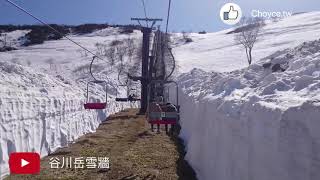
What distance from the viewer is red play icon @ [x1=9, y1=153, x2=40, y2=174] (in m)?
10.5

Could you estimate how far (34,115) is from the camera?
44.6 feet

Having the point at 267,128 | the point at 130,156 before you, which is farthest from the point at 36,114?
the point at 267,128

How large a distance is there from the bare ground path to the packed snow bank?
89 cm

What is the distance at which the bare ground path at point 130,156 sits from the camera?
1105 cm

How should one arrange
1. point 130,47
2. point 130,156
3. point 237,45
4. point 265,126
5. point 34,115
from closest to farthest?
point 265,126
point 34,115
point 130,156
point 237,45
point 130,47

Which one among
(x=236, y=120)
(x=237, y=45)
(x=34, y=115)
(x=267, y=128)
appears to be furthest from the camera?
(x=237, y=45)

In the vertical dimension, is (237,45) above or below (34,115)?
above

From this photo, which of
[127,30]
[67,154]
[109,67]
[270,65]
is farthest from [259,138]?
[127,30]

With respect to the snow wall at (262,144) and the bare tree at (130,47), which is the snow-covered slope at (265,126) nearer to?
the snow wall at (262,144)

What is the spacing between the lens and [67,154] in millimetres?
14133

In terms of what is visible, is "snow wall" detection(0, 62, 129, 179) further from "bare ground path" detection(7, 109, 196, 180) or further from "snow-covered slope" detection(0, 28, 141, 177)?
"bare ground path" detection(7, 109, 196, 180)

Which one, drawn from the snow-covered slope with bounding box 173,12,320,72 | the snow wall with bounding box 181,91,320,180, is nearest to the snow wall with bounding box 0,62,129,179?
the snow wall with bounding box 181,91,320,180

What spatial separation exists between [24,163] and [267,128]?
290 inches

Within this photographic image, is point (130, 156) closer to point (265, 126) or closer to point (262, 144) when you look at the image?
point (262, 144)
